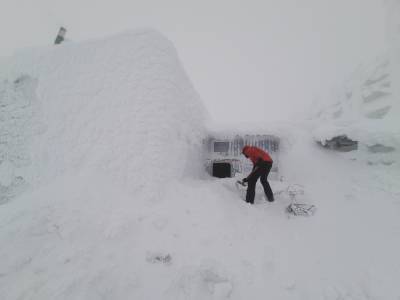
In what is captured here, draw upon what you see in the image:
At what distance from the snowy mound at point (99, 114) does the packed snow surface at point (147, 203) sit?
3cm

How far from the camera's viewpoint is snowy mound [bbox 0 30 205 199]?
3828 millimetres

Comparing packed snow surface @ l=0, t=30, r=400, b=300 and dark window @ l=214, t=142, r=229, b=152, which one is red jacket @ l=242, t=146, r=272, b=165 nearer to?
packed snow surface @ l=0, t=30, r=400, b=300

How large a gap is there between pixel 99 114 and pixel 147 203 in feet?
6.68

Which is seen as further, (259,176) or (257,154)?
(257,154)

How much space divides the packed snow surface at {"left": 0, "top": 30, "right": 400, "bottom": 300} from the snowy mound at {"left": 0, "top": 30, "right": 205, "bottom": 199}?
3 centimetres

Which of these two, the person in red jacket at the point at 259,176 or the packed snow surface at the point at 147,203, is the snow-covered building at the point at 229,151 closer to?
the packed snow surface at the point at 147,203

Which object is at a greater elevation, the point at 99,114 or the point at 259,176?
the point at 99,114

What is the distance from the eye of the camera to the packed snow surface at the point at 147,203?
7.73ft

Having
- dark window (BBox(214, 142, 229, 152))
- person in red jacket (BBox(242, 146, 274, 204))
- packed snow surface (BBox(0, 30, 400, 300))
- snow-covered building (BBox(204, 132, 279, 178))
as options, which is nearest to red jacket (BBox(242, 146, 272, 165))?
person in red jacket (BBox(242, 146, 274, 204))

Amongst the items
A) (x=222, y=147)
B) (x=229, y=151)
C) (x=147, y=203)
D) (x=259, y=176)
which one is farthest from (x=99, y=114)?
(x=229, y=151)

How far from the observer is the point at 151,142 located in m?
3.87

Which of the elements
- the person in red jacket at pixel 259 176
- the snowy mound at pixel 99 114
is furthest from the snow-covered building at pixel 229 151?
the person in red jacket at pixel 259 176

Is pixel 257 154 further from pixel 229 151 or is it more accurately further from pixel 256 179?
pixel 229 151

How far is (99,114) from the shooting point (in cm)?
414
